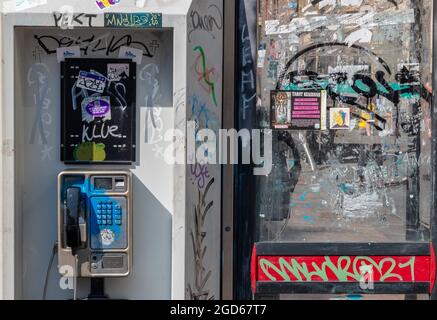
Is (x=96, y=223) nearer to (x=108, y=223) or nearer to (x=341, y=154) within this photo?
(x=108, y=223)

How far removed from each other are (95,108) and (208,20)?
2.63 feet

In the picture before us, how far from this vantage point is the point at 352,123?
3746 mm

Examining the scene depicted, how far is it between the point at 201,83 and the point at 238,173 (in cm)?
60

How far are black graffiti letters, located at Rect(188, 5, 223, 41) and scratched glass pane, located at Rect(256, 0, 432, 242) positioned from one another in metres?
0.26

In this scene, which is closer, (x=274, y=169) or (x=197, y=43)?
(x=197, y=43)

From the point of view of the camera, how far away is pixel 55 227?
350 cm

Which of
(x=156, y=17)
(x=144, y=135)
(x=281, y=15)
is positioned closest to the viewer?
(x=156, y=17)

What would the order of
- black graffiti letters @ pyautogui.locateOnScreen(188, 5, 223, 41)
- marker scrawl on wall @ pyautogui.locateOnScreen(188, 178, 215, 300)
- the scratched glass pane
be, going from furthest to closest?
the scratched glass pane
marker scrawl on wall @ pyautogui.locateOnScreen(188, 178, 215, 300)
black graffiti letters @ pyautogui.locateOnScreen(188, 5, 223, 41)

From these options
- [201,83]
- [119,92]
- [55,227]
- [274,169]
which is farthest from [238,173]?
[55,227]

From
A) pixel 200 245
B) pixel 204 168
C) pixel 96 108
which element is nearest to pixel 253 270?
pixel 200 245

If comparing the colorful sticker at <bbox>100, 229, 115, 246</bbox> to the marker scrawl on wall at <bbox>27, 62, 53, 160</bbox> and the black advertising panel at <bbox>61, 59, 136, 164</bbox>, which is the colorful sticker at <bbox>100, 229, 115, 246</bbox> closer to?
the black advertising panel at <bbox>61, 59, 136, 164</bbox>

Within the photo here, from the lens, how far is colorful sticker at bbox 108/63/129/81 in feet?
11.3

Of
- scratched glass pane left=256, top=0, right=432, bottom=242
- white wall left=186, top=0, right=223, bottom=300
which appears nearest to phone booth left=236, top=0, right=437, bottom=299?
scratched glass pane left=256, top=0, right=432, bottom=242

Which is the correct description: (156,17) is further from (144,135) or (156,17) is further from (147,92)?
(144,135)
